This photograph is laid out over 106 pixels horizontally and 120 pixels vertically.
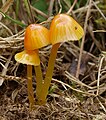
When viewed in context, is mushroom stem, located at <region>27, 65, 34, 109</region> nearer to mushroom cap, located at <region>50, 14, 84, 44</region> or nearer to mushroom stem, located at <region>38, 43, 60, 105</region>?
mushroom stem, located at <region>38, 43, 60, 105</region>

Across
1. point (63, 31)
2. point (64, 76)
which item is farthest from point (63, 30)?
point (64, 76)

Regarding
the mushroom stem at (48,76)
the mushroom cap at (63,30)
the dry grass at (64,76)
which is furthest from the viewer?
the dry grass at (64,76)

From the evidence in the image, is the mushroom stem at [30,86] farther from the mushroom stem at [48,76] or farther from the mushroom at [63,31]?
the mushroom at [63,31]

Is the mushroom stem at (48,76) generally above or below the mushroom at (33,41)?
below

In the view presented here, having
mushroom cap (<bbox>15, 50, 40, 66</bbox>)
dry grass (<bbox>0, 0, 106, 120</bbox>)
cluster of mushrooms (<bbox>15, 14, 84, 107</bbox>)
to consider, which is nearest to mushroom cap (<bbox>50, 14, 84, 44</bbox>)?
cluster of mushrooms (<bbox>15, 14, 84, 107</bbox>)

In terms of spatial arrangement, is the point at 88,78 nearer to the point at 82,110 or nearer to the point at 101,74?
the point at 101,74

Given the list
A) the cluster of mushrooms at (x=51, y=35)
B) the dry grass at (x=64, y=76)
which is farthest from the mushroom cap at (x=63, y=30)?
the dry grass at (x=64, y=76)
